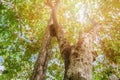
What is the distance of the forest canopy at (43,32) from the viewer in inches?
550

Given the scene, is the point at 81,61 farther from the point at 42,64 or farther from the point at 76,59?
the point at 42,64

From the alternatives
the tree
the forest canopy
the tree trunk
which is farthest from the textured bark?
the forest canopy

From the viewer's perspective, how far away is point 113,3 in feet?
39.1

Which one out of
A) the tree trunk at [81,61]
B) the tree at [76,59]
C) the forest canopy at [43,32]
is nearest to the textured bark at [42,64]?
the tree at [76,59]

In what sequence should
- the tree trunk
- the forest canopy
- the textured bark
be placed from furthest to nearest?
the forest canopy < the textured bark < the tree trunk

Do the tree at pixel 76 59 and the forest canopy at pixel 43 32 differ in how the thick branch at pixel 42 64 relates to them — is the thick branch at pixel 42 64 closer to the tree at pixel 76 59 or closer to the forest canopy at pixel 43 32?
the tree at pixel 76 59

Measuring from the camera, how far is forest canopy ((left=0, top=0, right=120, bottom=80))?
14.0m

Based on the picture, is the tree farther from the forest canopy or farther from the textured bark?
the forest canopy

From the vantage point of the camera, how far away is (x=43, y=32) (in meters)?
15.9

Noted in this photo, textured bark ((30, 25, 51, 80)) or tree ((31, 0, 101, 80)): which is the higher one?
tree ((31, 0, 101, 80))

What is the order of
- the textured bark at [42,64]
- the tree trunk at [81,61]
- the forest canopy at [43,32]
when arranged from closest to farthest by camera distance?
the tree trunk at [81,61] < the textured bark at [42,64] < the forest canopy at [43,32]

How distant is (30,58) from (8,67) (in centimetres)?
182

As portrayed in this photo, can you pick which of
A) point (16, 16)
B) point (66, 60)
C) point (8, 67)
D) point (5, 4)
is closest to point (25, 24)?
point (16, 16)

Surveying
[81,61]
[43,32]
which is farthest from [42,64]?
[43,32]
